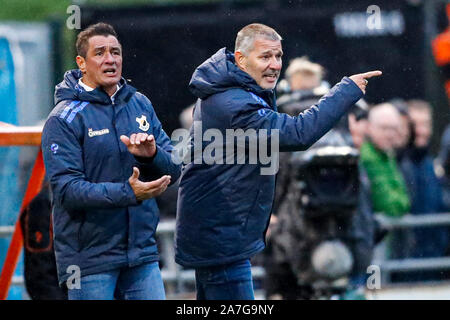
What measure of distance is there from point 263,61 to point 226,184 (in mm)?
583

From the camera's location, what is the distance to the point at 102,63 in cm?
535

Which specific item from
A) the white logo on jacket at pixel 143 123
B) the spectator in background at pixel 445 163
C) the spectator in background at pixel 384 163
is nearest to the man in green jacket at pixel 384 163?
the spectator in background at pixel 384 163

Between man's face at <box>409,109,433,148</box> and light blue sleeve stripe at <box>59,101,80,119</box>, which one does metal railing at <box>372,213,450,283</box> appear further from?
light blue sleeve stripe at <box>59,101,80,119</box>

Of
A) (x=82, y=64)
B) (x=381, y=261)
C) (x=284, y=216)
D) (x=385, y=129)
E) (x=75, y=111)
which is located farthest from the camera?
(x=381, y=261)

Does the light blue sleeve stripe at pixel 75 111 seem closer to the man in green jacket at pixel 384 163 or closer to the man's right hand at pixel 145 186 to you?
the man's right hand at pixel 145 186

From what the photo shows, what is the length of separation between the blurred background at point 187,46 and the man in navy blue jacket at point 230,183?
1332mm

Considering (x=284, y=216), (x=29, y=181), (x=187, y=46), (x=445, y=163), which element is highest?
(x=187, y=46)

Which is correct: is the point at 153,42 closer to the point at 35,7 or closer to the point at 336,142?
the point at 336,142

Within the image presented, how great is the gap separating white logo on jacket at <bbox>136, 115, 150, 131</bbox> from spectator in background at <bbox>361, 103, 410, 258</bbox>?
10.6ft

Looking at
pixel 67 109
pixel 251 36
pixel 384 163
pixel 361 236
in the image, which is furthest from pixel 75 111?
pixel 384 163

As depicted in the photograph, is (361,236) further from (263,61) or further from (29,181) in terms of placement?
(263,61)

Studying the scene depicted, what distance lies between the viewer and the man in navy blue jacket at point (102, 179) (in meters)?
5.19

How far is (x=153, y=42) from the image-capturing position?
24.9 ft

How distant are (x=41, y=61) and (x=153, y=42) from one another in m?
2.23
